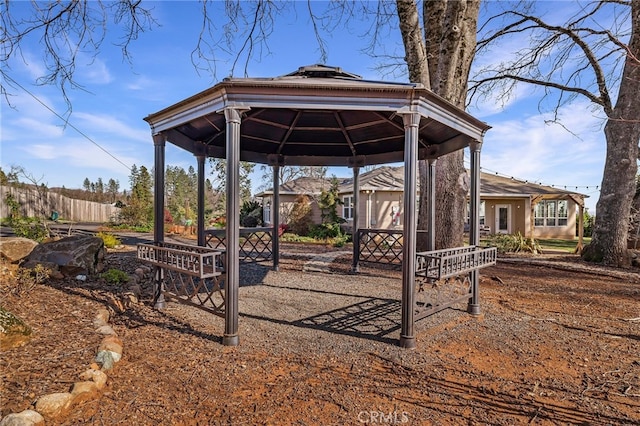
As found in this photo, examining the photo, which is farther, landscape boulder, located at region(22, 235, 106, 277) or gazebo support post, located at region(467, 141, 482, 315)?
landscape boulder, located at region(22, 235, 106, 277)

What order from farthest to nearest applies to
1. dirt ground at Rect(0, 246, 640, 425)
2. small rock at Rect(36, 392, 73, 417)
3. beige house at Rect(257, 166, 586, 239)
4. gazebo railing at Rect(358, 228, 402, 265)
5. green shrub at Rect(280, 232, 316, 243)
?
beige house at Rect(257, 166, 586, 239) → green shrub at Rect(280, 232, 316, 243) → gazebo railing at Rect(358, 228, 402, 265) → dirt ground at Rect(0, 246, 640, 425) → small rock at Rect(36, 392, 73, 417)

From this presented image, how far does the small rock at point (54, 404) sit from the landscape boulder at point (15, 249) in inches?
188

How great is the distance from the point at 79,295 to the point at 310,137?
5.11 m

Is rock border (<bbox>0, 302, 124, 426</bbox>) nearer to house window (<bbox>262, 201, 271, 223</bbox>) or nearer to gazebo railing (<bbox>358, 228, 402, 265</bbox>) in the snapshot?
gazebo railing (<bbox>358, 228, 402, 265</bbox>)

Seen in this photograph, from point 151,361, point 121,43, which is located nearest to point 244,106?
point 151,361

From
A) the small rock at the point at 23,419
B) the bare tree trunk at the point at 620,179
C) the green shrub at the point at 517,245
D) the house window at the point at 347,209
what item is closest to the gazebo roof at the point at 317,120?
the small rock at the point at 23,419

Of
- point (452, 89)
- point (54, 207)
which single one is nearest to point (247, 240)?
point (452, 89)

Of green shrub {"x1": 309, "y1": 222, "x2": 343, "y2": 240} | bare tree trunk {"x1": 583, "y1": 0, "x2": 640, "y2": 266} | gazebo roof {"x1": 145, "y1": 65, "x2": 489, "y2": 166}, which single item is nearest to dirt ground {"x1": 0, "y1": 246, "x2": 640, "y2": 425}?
gazebo roof {"x1": 145, "y1": 65, "x2": 489, "y2": 166}

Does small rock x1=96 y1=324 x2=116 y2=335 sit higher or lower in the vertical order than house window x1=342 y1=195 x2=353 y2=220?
lower

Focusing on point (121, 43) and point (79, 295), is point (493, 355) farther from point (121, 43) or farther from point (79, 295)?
point (121, 43)

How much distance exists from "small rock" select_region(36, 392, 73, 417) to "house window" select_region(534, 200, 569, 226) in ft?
75.0

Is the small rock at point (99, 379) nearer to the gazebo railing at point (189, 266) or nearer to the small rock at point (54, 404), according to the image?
the small rock at point (54, 404)

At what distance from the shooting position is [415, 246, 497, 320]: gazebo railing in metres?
4.18

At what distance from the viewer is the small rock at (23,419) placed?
2119mm
